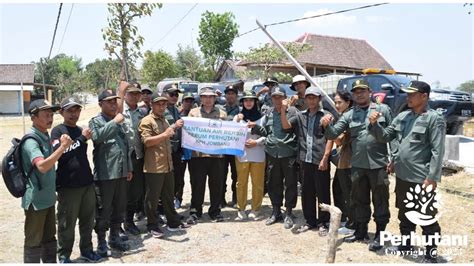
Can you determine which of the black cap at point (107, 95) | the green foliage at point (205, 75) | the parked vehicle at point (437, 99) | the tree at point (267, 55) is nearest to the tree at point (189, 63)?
the green foliage at point (205, 75)

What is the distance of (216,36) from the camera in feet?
128

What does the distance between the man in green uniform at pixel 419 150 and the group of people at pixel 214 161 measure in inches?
0.4

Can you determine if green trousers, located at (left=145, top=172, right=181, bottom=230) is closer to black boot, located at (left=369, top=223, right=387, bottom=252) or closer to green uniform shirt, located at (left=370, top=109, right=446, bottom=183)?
black boot, located at (left=369, top=223, right=387, bottom=252)

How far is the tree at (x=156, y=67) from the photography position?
3656 cm

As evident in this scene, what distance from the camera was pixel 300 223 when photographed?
19.7 ft

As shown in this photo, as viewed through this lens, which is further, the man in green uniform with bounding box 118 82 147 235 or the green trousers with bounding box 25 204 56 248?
the man in green uniform with bounding box 118 82 147 235

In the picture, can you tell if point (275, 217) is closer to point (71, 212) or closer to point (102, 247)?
point (102, 247)

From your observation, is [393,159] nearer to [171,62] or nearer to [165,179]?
[165,179]

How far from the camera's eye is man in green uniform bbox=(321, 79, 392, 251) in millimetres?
4824

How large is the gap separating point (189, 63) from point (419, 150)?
126ft

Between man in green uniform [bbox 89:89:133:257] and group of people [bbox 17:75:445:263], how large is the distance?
0.5 inches

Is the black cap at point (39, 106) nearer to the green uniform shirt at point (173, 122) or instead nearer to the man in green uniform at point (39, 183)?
the man in green uniform at point (39, 183)

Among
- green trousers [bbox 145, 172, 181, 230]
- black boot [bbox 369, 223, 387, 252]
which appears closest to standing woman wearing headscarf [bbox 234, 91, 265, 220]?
green trousers [bbox 145, 172, 181, 230]

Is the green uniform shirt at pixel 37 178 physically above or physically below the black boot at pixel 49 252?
above
